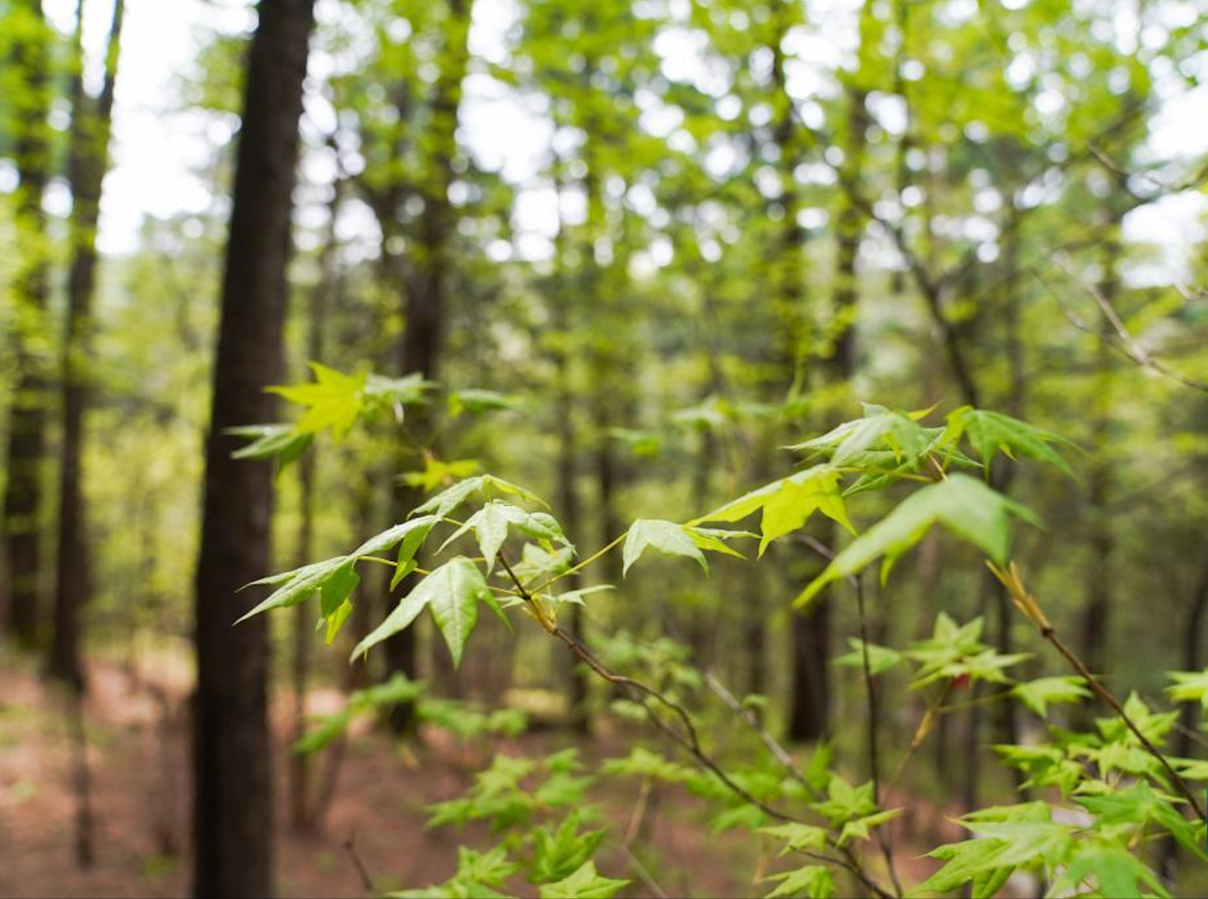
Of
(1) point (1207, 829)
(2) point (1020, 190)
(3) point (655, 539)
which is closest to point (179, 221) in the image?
(2) point (1020, 190)

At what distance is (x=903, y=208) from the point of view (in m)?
4.54

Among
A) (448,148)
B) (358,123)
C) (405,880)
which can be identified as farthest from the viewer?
(358,123)

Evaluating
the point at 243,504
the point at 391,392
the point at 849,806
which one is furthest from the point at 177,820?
the point at 849,806

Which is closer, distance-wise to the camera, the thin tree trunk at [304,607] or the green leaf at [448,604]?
the green leaf at [448,604]

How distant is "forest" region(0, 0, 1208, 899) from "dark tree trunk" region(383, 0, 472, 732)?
0.30 feet

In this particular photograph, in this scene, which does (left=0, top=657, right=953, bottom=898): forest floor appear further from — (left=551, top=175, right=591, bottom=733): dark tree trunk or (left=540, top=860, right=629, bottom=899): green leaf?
(left=540, top=860, right=629, bottom=899): green leaf

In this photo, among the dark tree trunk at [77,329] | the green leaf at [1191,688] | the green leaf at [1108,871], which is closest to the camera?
the green leaf at [1108,871]

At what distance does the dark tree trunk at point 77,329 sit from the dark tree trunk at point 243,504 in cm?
353

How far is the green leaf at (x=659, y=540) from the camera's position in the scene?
119 cm

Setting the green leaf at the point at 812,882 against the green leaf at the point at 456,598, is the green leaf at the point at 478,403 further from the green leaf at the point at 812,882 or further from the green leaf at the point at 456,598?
the green leaf at the point at 812,882

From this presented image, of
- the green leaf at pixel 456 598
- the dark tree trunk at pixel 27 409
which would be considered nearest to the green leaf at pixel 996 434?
the green leaf at pixel 456 598

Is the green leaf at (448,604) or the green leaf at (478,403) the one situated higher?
the green leaf at (478,403)

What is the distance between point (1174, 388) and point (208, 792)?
39.9ft

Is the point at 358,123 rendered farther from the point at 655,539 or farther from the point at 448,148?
the point at 655,539
